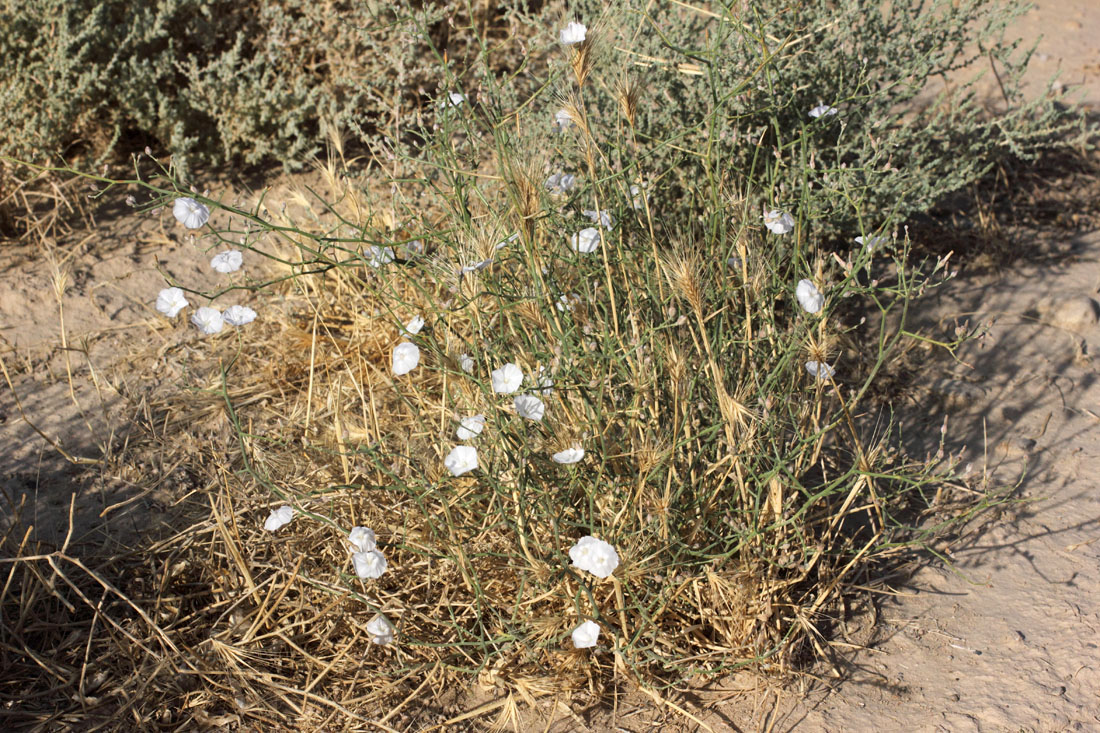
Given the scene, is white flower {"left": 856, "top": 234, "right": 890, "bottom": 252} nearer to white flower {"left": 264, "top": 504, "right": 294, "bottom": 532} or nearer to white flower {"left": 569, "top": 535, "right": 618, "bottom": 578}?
white flower {"left": 569, "top": 535, "right": 618, "bottom": 578}

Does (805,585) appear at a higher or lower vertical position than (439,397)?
lower

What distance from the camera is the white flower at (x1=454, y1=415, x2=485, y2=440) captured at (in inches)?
67.2

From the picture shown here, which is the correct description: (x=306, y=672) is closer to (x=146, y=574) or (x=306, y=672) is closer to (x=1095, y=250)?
(x=146, y=574)

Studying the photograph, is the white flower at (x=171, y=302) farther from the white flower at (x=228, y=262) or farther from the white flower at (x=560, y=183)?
the white flower at (x=560, y=183)

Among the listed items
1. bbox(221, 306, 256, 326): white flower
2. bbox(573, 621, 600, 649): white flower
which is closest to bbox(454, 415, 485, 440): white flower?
bbox(573, 621, 600, 649): white flower

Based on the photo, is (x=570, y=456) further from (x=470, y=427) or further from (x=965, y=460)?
(x=965, y=460)

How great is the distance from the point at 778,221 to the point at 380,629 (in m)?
1.19

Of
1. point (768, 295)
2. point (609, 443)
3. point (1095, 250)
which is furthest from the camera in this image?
point (1095, 250)

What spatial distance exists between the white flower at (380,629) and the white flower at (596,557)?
1.56 ft

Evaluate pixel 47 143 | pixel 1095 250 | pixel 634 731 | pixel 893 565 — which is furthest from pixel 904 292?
pixel 47 143

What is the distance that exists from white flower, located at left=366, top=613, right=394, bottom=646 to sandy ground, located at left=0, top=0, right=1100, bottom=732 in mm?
376

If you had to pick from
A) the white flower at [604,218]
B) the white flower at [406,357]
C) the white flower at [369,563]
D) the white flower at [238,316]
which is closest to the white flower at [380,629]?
the white flower at [369,563]

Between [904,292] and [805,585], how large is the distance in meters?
0.77

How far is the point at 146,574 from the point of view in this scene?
86.0 inches
